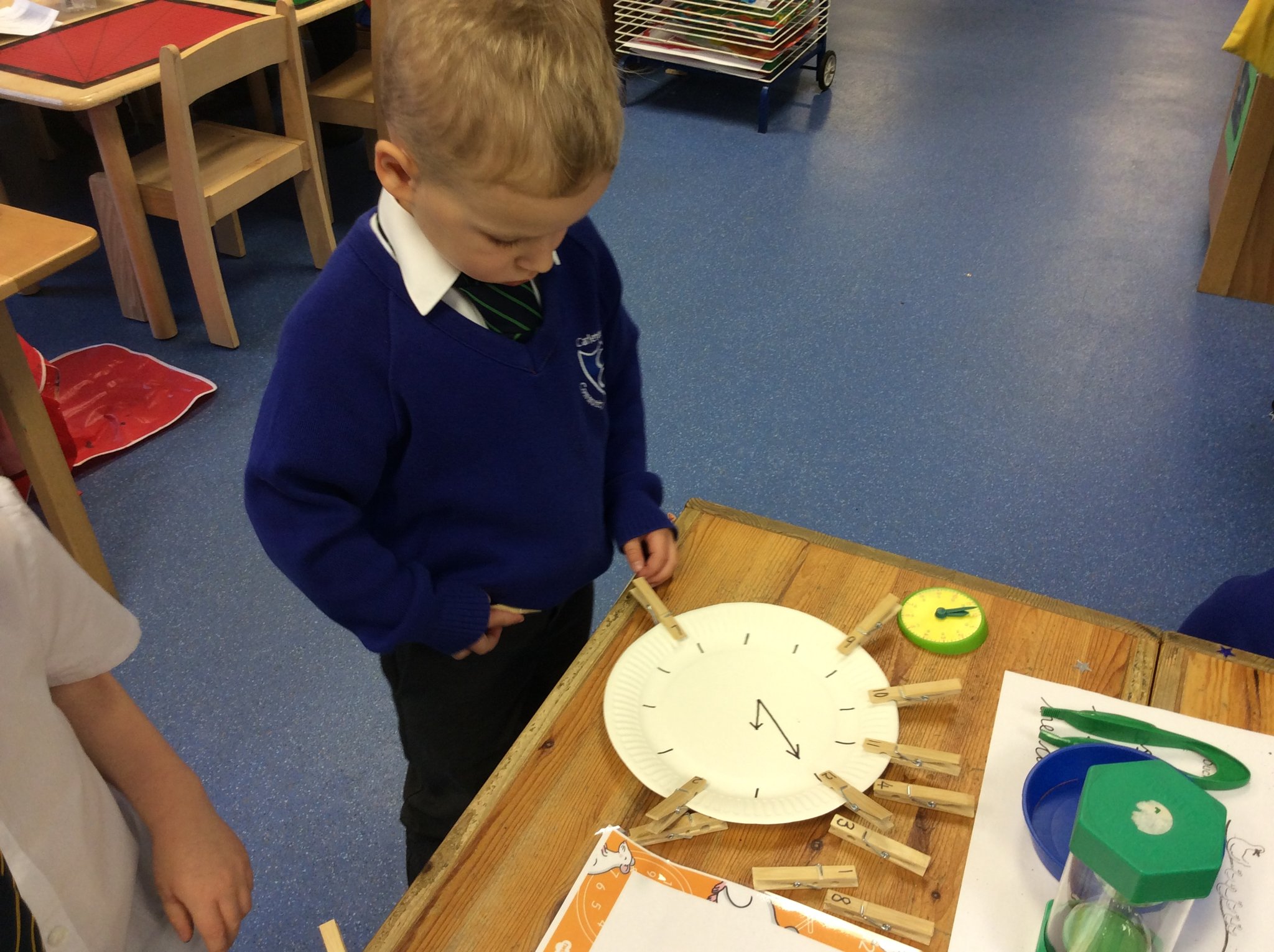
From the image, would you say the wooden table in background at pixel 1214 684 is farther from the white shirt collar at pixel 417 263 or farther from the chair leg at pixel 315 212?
the chair leg at pixel 315 212

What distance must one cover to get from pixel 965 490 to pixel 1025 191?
1.60 meters

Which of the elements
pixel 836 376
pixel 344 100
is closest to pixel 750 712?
pixel 836 376

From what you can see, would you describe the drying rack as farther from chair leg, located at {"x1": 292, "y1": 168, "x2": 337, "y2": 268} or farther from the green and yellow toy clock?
the green and yellow toy clock

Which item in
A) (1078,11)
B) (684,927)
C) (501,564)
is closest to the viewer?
(684,927)

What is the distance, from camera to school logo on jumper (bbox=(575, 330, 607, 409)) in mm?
956

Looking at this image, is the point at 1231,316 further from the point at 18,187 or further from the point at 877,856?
the point at 18,187

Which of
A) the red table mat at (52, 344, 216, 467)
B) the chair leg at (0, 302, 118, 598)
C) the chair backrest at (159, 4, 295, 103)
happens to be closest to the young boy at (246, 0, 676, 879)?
the chair leg at (0, 302, 118, 598)

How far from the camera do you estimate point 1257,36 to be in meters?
2.21

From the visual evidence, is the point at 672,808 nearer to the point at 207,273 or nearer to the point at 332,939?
the point at 332,939

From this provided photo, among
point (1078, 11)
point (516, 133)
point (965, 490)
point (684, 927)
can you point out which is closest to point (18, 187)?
point (965, 490)

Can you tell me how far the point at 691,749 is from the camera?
2.62ft

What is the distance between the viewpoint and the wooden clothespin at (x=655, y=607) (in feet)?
2.93

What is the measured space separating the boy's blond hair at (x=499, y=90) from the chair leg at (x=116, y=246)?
2.18 metres

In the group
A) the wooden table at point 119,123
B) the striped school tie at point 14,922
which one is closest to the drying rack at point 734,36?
the wooden table at point 119,123
